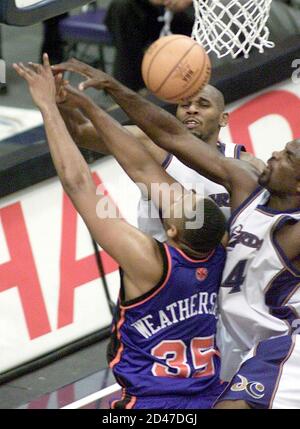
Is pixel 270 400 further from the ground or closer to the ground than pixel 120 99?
closer to the ground

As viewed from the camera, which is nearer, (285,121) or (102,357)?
(102,357)

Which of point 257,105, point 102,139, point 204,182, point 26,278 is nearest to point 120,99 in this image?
point 102,139

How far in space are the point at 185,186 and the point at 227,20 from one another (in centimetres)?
155

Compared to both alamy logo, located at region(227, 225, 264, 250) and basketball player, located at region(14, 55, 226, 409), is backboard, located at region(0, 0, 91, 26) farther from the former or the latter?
alamy logo, located at region(227, 225, 264, 250)

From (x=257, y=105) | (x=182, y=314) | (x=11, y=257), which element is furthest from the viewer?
(x=257, y=105)

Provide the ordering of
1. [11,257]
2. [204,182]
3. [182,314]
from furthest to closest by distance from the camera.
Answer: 1. [11,257]
2. [204,182]
3. [182,314]

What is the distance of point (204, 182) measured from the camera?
20.6 ft

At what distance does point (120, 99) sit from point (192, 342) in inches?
41.5

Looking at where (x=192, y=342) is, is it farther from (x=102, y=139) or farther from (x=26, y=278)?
(x=26, y=278)

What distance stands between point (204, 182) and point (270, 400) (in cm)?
129

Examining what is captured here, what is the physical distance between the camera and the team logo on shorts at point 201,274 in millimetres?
5285

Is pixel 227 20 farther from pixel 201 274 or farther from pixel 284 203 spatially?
pixel 201 274

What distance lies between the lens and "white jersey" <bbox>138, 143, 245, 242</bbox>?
6.15m
